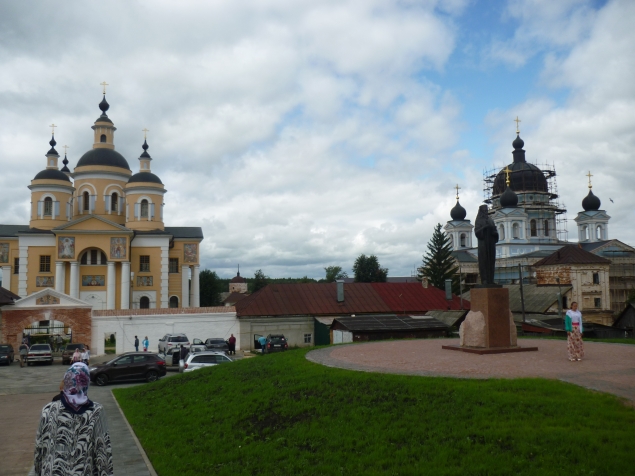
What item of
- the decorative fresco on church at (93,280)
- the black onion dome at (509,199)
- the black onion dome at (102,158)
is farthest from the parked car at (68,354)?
the black onion dome at (509,199)

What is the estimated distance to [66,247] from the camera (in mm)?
46281

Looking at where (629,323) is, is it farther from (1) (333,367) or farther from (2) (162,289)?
(2) (162,289)

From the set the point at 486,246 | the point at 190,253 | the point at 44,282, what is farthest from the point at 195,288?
the point at 486,246

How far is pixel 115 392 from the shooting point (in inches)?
678

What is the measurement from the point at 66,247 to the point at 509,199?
185ft

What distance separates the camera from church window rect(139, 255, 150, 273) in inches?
1987

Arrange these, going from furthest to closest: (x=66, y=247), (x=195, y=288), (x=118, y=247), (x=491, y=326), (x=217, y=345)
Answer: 1. (x=195, y=288)
2. (x=118, y=247)
3. (x=66, y=247)
4. (x=217, y=345)
5. (x=491, y=326)

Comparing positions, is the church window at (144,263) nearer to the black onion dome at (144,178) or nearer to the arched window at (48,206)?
the black onion dome at (144,178)

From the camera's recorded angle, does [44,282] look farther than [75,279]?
Yes

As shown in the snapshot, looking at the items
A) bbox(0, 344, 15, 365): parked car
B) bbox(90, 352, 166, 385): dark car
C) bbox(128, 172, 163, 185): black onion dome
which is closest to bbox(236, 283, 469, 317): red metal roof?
bbox(0, 344, 15, 365): parked car

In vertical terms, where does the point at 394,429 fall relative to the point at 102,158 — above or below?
below

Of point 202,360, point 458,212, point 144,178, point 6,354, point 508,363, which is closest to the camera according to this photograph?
point 508,363

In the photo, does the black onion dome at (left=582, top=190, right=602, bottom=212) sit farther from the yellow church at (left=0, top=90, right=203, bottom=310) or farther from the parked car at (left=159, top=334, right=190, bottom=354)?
the parked car at (left=159, top=334, right=190, bottom=354)

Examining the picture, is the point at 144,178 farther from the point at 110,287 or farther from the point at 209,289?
the point at 209,289
